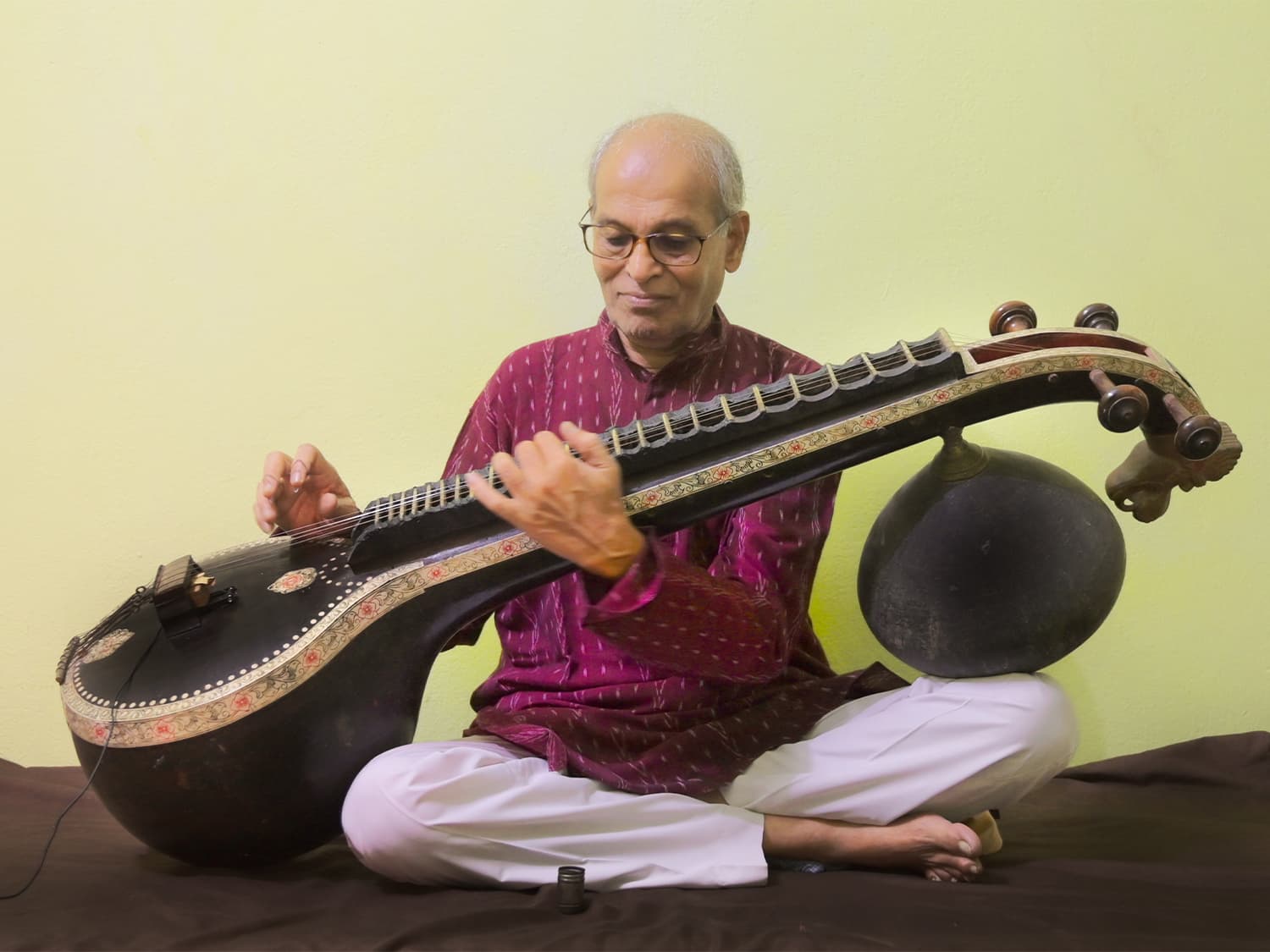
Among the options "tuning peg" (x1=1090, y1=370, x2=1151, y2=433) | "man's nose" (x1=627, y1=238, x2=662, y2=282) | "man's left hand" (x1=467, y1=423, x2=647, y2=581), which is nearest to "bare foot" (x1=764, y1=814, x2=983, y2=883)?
"man's left hand" (x1=467, y1=423, x2=647, y2=581)

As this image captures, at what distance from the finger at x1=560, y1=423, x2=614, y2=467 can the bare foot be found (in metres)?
0.68

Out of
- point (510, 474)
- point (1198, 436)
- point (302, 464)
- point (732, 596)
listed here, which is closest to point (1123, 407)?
point (1198, 436)

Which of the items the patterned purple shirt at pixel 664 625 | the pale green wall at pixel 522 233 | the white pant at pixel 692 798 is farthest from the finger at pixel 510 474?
the pale green wall at pixel 522 233

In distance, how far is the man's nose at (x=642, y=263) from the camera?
1.88 metres

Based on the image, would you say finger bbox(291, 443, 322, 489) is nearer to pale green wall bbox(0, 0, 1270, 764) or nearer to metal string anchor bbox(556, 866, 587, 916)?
pale green wall bbox(0, 0, 1270, 764)

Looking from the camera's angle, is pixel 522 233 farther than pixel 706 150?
Yes

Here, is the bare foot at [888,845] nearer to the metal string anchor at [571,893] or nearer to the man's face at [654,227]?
the metal string anchor at [571,893]

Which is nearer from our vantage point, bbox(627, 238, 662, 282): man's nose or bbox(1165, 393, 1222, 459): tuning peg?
bbox(1165, 393, 1222, 459): tuning peg

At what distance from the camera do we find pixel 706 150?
1930mm

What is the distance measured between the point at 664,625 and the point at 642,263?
0.59m

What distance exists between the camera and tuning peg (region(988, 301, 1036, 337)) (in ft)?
5.81

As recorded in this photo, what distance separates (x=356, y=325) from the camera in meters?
2.56

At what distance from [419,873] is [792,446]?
0.85 meters

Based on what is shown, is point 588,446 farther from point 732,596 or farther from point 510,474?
point 732,596
